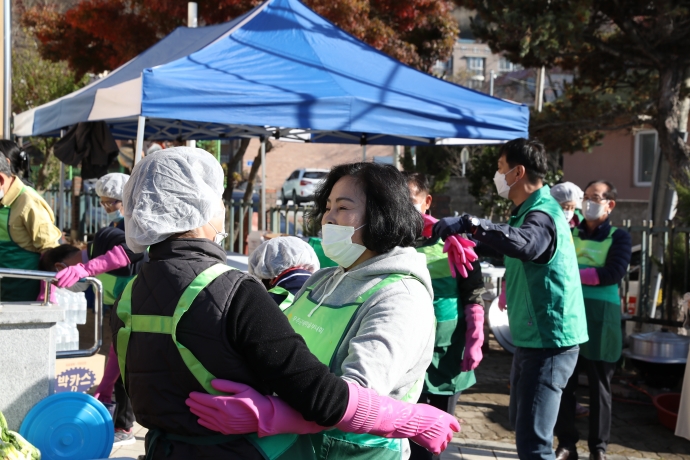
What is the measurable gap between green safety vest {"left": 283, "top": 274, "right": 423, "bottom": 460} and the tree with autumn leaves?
10.8m

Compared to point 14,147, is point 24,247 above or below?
below

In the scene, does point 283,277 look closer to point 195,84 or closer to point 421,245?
point 421,245

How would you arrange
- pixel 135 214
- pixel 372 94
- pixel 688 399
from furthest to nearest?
pixel 372 94 → pixel 688 399 → pixel 135 214

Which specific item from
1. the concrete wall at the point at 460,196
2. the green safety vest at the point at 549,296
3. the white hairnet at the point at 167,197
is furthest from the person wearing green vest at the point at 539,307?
the concrete wall at the point at 460,196

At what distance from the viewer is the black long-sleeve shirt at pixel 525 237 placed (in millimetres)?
3205

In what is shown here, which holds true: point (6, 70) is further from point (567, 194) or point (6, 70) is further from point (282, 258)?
point (567, 194)

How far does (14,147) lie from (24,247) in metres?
0.89

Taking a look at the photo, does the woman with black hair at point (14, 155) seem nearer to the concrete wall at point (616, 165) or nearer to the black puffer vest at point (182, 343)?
the black puffer vest at point (182, 343)

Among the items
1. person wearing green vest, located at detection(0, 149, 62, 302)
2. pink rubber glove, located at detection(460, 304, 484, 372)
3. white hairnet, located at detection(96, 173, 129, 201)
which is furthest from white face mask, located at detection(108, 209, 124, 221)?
pink rubber glove, located at detection(460, 304, 484, 372)

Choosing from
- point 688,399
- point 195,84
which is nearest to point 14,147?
point 195,84

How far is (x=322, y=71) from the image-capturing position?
22.2ft

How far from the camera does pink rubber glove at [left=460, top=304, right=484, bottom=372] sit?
3.98 metres

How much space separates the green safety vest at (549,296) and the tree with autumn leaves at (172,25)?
30.7 ft

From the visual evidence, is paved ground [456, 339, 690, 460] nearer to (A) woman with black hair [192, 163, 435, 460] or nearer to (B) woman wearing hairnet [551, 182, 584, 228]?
(B) woman wearing hairnet [551, 182, 584, 228]
